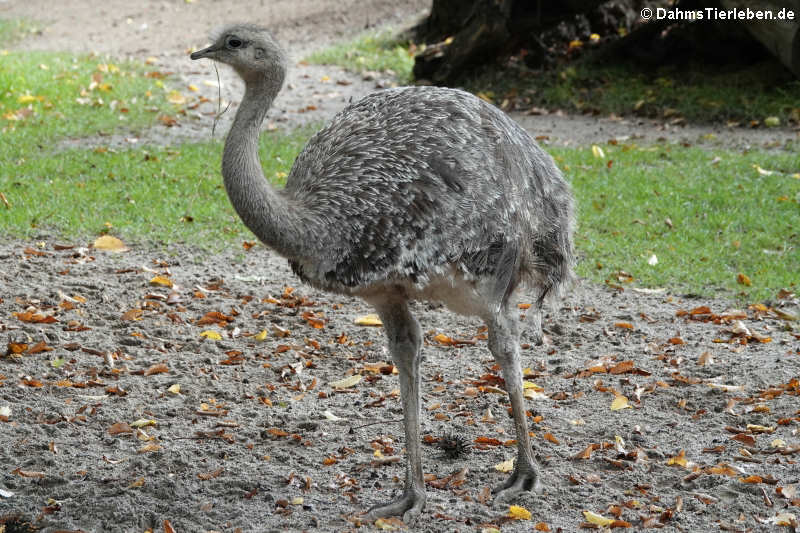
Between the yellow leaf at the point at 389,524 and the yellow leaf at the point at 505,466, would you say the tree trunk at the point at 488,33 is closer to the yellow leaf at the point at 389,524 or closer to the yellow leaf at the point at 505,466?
the yellow leaf at the point at 505,466

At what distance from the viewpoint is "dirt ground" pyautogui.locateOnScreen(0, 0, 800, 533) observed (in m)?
4.43

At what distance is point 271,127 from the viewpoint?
1161cm

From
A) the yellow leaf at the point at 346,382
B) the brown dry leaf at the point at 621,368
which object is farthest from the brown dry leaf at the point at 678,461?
the yellow leaf at the point at 346,382

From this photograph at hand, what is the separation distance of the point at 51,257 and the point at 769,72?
8.35 m

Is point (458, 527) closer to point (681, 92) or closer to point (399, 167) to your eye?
point (399, 167)

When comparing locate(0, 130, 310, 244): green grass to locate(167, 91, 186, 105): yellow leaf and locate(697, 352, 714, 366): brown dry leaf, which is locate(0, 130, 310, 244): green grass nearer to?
locate(167, 91, 186, 105): yellow leaf

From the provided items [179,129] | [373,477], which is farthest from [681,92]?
[373,477]

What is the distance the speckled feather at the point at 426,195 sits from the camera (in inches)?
155

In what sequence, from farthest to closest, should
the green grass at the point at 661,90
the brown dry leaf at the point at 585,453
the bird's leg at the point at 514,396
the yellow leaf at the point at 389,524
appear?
1. the green grass at the point at 661,90
2. the brown dry leaf at the point at 585,453
3. the bird's leg at the point at 514,396
4. the yellow leaf at the point at 389,524

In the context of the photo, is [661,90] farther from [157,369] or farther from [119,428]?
[119,428]

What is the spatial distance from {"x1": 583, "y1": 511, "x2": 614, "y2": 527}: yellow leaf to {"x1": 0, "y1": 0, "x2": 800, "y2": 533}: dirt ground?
0.06 meters

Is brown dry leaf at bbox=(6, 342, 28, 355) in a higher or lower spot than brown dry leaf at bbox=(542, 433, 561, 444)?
higher

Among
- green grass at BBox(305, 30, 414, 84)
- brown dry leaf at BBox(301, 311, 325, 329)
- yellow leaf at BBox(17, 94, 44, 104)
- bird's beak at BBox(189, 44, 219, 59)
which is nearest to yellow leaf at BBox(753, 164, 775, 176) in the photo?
brown dry leaf at BBox(301, 311, 325, 329)

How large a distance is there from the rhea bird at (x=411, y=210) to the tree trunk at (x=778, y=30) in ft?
22.5
